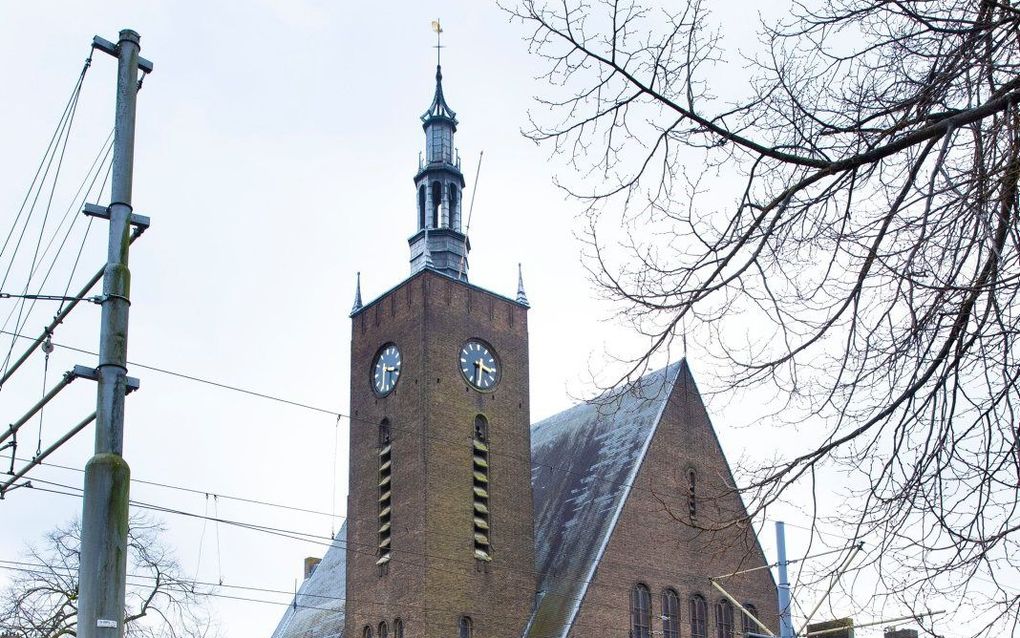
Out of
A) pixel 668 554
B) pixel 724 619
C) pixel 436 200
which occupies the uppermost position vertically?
pixel 436 200

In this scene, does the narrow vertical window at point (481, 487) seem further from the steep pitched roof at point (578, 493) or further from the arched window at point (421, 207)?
the arched window at point (421, 207)

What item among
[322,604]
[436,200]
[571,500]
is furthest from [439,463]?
[322,604]

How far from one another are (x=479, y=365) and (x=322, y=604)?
54.0 ft

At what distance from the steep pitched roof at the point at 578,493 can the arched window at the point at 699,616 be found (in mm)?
3698

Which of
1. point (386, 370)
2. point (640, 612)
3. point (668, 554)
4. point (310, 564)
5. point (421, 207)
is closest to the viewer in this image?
point (640, 612)

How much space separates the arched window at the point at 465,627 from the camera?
35778 millimetres

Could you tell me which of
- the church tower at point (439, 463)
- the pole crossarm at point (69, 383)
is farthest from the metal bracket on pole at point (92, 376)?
the church tower at point (439, 463)

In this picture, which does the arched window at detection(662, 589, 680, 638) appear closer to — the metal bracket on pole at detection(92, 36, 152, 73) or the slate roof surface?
the slate roof surface

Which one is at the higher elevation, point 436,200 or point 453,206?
point 436,200

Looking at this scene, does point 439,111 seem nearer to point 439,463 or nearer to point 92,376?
point 439,463

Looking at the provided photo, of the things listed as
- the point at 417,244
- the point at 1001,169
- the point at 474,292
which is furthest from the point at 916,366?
the point at 417,244

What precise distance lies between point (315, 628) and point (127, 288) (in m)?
39.2

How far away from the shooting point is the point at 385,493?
3862 centimetres

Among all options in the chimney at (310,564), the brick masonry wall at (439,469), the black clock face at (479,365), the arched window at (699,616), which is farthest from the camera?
the chimney at (310,564)
